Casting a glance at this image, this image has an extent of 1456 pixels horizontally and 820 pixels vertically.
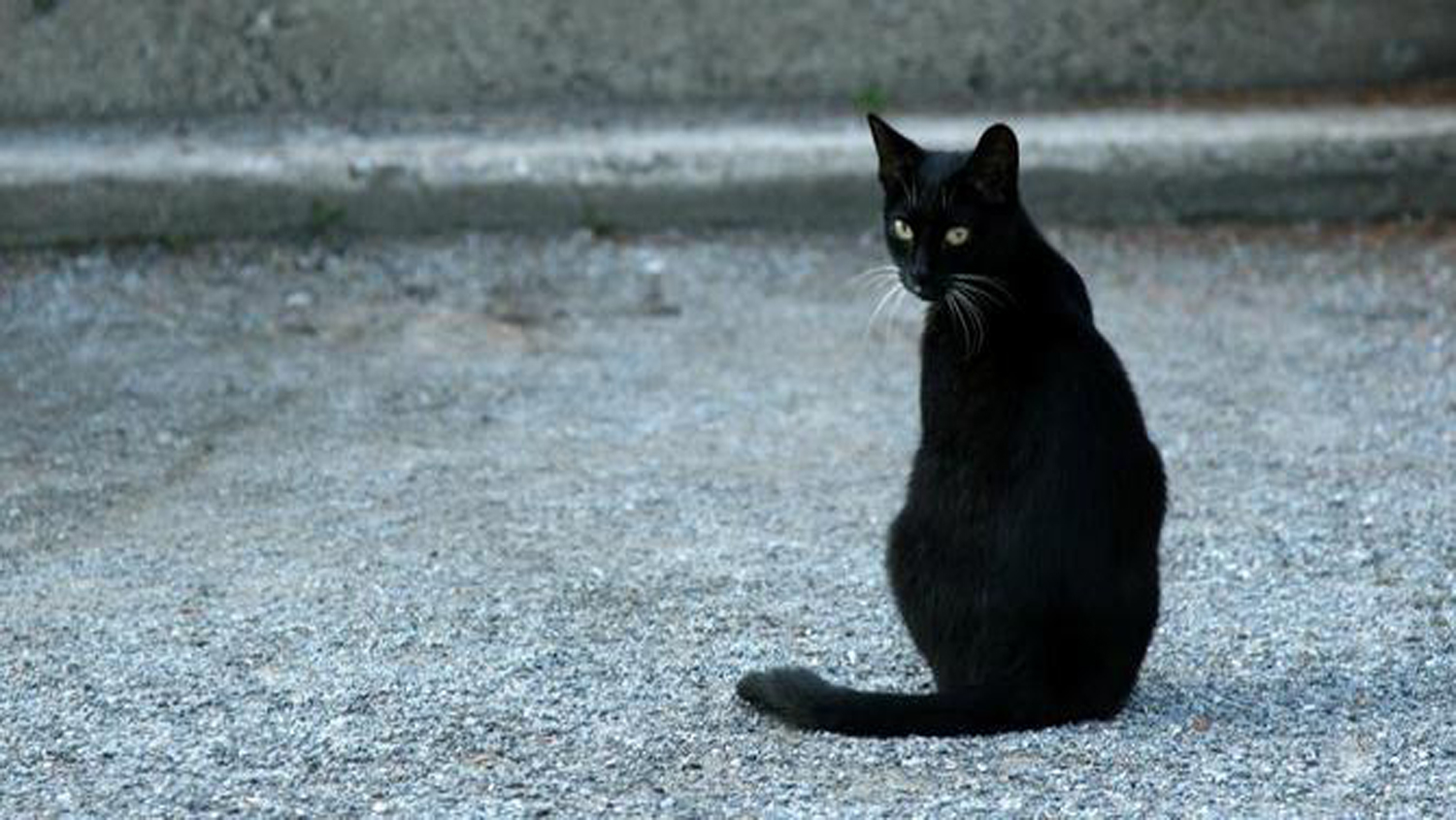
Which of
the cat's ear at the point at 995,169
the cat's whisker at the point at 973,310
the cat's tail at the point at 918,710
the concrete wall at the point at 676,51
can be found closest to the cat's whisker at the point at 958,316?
the cat's whisker at the point at 973,310

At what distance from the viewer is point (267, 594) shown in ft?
15.1

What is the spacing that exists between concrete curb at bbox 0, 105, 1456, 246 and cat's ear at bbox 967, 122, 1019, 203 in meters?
3.38

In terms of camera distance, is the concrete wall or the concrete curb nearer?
the concrete curb

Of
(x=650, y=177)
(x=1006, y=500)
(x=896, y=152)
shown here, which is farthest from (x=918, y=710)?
(x=650, y=177)

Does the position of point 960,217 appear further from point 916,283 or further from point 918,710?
point 918,710

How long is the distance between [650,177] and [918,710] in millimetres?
→ 3744

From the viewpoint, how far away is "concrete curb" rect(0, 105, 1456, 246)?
705 centimetres

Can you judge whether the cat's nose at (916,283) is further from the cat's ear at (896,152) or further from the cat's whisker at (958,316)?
the cat's ear at (896,152)

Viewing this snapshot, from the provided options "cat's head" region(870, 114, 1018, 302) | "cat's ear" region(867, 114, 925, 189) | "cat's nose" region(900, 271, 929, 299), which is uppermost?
"cat's ear" region(867, 114, 925, 189)

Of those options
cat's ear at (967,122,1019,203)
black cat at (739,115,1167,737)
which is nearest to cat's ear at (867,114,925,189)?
black cat at (739,115,1167,737)

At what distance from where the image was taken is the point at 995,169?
386 cm

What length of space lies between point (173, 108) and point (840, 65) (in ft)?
6.91

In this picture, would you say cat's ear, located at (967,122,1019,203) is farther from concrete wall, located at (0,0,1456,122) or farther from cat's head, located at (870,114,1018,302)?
concrete wall, located at (0,0,1456,122)

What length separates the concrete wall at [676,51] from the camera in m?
7.61
